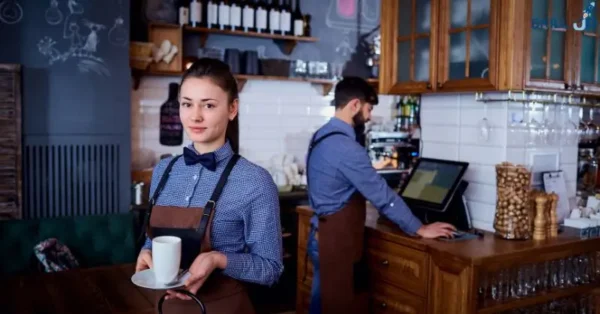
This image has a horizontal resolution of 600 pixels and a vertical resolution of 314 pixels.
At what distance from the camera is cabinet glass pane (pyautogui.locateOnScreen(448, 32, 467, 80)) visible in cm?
318

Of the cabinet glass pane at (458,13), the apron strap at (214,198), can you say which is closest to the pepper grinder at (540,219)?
the cabinet glass pane at (458,13)

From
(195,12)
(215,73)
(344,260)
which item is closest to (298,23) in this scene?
(195,12)

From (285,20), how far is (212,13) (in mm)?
741

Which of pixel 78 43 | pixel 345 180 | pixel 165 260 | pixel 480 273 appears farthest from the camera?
pixel 78 43

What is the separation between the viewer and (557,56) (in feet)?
10.2

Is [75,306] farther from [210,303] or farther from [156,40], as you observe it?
[156,40]

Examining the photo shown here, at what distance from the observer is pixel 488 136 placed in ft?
10.7

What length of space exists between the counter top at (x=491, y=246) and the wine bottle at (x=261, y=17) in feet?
8.90

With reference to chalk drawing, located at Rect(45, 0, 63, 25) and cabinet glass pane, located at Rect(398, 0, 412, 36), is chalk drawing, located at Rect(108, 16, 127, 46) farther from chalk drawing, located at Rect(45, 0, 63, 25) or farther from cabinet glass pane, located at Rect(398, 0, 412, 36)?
cabinet glass pane, located at Rect(398, 0, 412, 36)

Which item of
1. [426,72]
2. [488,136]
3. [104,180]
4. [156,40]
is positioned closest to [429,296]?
[488,136]

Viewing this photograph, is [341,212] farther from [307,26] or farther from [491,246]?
[307,26]

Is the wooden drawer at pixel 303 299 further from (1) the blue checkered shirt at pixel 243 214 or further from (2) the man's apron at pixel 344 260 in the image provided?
(1) the blue checkered shirt at pixel 243 214

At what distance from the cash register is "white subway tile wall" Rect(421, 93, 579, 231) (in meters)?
0.13

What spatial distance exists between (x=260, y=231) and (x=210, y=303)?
0.84 feet
